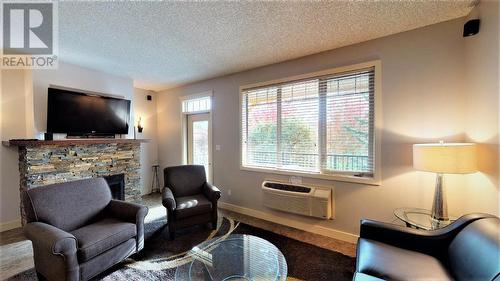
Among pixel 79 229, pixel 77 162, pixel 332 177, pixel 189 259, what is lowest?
pixel 189 259

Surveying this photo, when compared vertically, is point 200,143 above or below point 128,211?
above

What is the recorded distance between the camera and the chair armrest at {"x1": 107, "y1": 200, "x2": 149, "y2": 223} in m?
2.34

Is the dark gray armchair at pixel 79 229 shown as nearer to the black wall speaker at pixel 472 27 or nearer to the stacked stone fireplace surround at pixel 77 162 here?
the stacked stone fireplace surround at pixel 77 162

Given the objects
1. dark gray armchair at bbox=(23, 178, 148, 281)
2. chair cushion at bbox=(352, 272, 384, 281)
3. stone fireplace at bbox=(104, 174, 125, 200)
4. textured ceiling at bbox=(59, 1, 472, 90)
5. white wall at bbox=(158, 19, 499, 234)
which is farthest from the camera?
stone fireplace at bbox=(104, 174, 125, 200)

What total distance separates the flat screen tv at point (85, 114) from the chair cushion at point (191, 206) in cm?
192

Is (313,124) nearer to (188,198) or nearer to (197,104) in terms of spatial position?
(188,198)

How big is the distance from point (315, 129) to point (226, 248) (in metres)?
1.95

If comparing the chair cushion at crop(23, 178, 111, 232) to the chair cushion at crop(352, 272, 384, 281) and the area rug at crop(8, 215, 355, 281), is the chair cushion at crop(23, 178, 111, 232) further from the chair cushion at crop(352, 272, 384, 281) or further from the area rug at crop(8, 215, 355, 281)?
the chair cushion at crop(352, 272, 384, 281)

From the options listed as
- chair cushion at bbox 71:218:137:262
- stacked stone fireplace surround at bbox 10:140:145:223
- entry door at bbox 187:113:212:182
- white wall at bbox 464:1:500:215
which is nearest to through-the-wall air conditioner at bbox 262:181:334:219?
white wall at bbox 464:1:500:215

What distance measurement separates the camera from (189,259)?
2.34 m

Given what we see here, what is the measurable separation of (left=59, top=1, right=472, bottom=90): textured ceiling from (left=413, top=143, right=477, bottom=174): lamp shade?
130 cm

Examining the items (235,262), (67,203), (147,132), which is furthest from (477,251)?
(147,132)

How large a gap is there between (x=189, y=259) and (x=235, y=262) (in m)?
0.66

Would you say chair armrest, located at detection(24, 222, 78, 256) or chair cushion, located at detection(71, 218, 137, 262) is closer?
chair armrest, located at detection(24, 222, 78, 256)
